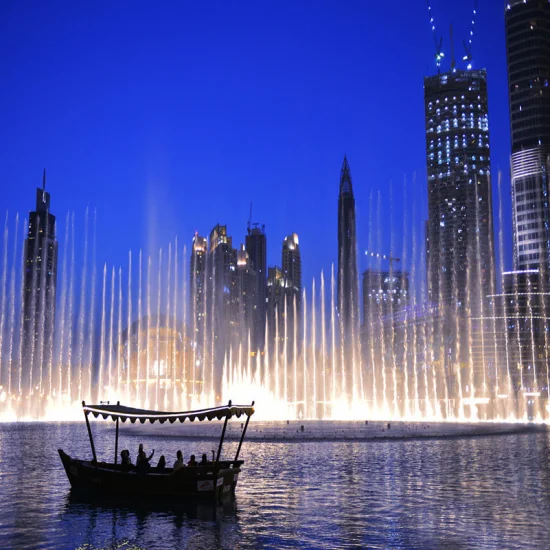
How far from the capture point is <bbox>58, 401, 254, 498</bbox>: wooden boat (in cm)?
2497

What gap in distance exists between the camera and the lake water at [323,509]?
19109 millimetres

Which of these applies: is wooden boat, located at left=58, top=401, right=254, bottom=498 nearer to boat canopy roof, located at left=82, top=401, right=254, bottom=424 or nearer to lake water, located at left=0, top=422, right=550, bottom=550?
boat canopy roof, located at left=82, top=401, right=254, bottom=424

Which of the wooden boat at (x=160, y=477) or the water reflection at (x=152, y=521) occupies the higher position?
the wooden boat at (x=160, y=477)

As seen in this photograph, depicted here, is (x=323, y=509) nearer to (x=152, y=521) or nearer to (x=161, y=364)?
(x=152, y=521)

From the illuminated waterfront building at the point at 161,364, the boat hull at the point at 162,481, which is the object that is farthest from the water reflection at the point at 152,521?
the illuminated waterfront building at the point at 161,364

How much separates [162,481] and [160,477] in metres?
0.17

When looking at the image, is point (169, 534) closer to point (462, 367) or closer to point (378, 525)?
point (378, 525)

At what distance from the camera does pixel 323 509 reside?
23.5 m

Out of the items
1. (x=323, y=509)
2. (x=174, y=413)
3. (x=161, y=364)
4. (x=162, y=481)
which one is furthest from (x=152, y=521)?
(x=161, y=364)

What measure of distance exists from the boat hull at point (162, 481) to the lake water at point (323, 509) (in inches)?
27.4

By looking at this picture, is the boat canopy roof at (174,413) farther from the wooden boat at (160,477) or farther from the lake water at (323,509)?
the lake water at (323,509)

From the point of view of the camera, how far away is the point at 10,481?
102ft

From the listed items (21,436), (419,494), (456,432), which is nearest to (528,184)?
(456,432)

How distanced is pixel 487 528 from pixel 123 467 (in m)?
14.1
